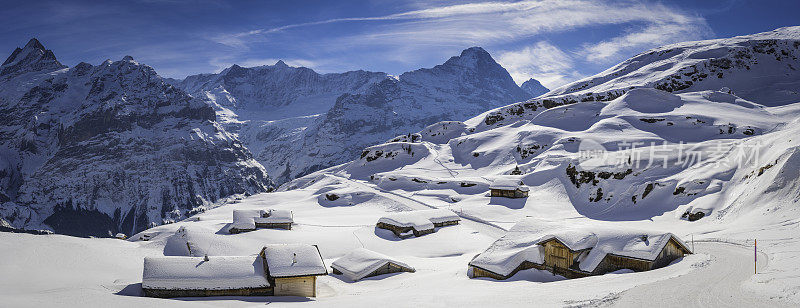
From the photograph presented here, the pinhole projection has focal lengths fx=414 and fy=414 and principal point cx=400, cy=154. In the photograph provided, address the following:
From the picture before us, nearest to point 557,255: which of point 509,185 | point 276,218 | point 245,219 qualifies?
point 276,218

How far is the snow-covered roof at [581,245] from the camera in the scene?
3138 cm

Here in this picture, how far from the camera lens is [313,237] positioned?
180 feet

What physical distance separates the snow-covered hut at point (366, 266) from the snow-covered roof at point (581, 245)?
8.52 m

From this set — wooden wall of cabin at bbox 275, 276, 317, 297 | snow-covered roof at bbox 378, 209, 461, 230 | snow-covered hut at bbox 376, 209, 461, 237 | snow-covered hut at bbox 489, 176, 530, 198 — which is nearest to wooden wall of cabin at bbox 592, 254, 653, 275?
wooden wall of cabin at bbox 275, 276, 317, 297

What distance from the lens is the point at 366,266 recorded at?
39.4 m

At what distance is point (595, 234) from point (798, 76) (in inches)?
5513

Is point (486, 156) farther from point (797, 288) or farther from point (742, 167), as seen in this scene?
point (797, 288)

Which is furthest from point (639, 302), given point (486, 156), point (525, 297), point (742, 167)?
point (486, 156)

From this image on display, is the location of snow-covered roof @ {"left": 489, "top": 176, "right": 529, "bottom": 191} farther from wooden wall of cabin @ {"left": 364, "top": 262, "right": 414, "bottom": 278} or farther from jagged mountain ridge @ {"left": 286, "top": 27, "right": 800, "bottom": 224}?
wooden wall of cabin @ {"left": 364, "top": 262, "right": 414, "bottom": 278}

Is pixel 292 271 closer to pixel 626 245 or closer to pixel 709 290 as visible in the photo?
pixel 709 290

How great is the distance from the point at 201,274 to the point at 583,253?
95.2 feet

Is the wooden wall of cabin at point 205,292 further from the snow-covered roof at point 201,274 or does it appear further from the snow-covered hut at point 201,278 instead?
the snow-covered roof at point 201,274

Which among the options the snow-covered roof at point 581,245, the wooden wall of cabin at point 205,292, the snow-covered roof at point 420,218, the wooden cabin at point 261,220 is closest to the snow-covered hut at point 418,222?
the snow-covered roof at point 420,218

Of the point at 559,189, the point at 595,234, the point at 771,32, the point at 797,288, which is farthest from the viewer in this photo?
the point at 771,32
